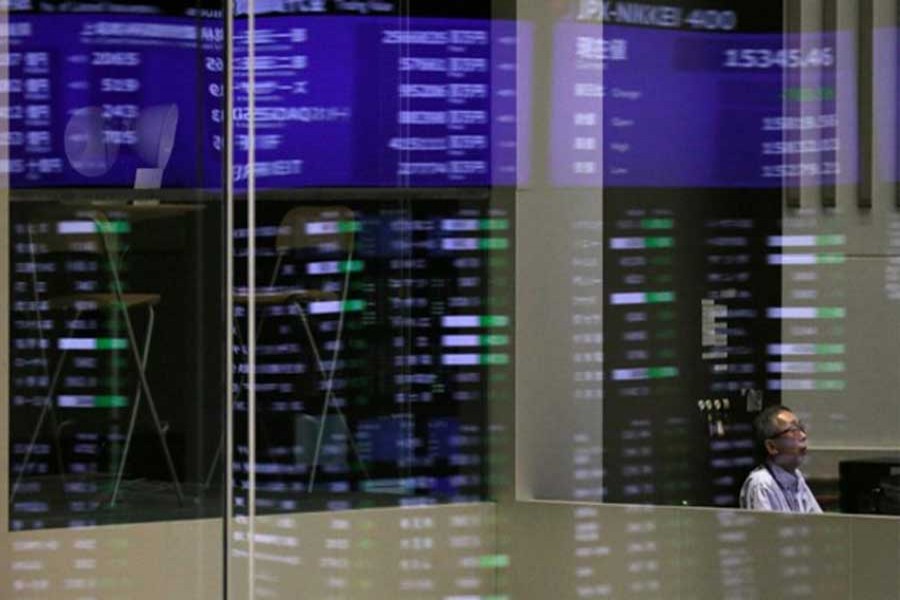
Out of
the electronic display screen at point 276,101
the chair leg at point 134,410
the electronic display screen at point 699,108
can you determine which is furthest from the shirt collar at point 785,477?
the chair leg at point 134,410

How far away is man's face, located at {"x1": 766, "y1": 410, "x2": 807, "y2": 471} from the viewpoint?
137 inches

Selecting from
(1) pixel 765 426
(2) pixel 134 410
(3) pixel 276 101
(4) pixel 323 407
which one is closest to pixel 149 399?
(2) pixel 134 410

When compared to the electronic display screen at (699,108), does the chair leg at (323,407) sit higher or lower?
lower

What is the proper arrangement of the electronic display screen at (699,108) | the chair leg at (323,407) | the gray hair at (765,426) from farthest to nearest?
1. the chair leg at (323,407)
2. the gray hair at (765,426)
3. the electronic display screen at (699,108)

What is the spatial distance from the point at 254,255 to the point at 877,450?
114 cm

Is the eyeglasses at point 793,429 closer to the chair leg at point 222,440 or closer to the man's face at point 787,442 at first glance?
the man's face at point 787,442

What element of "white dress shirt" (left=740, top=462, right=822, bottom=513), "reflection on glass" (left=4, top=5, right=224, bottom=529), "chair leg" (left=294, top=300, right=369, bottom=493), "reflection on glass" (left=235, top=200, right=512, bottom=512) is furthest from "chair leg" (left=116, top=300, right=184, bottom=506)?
"white dress shirt" (left=740, top=462, right=822, bottom=513)

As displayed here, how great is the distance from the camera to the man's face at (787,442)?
348 cm

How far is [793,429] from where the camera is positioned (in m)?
3.51

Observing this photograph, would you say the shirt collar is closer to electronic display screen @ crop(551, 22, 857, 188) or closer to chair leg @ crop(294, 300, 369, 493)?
electronic display screen @ crop(551, 22, 857, 188)

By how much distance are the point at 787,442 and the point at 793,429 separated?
0.03 m

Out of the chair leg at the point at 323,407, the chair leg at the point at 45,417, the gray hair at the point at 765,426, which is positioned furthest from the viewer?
the chair leg at the point at 323,407

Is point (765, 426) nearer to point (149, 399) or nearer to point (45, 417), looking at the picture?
point (149, 399)

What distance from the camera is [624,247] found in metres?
3.63
